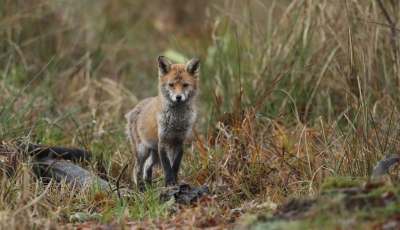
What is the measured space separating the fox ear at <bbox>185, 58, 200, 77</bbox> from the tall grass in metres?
0.48

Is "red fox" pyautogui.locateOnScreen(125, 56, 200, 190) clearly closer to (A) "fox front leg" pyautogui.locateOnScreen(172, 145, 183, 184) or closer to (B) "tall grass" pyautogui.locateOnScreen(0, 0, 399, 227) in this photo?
(A) "fox front leg" pyautogui.locateOnScreen(172, 145, 183, 184)

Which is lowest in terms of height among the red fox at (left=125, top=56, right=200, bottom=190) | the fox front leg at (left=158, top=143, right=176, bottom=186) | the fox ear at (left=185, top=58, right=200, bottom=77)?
the fox front leg at (left=158, top=143, right=176, bottom=186)

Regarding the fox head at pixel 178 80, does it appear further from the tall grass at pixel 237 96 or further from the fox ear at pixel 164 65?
the tall grass at pixel 237 96

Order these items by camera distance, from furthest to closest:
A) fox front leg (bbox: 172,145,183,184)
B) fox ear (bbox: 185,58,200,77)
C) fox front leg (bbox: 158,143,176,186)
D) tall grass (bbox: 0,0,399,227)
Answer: fox ear (bbox: 185,58,200,77) < fox front leg (bbox: 172,145,183,184) < fox front leg (bbox: 158,143,176,186) < tall grass (bbox: 0,0,399,227)

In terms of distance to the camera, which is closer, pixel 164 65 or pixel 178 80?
pixel 178 80

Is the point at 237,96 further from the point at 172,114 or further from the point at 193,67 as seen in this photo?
the point at 172,114

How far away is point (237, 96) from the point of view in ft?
30.6

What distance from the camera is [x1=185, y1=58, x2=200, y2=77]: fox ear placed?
6.88 meters

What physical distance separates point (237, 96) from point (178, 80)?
8.55 ft

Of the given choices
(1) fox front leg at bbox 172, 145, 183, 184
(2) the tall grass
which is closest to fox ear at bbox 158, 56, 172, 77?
(2) the tall grass

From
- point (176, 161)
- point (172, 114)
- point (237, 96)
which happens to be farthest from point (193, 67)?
point (237, 96)

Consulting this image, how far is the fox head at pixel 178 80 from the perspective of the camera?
677 cm

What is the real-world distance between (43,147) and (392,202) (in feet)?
13.8

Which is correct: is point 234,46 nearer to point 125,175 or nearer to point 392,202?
point 125,175
